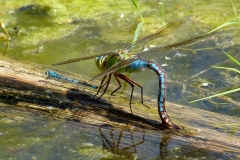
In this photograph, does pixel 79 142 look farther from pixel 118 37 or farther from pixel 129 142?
pixel 118 37

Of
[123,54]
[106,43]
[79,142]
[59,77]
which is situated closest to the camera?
[79,142]

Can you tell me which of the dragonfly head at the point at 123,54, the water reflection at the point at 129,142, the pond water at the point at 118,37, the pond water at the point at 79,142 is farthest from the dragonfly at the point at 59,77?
the pond water at the point at 118,37

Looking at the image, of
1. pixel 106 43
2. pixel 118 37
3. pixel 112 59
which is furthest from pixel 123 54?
pixel 118 37

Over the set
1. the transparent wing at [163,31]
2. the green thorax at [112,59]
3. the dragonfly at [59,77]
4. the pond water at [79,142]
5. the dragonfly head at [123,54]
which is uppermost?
the transparent wing at [163,31]

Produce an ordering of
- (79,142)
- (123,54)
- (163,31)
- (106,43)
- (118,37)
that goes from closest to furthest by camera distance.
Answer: (79,142) < (123,54) < (163,31) < (106,43) < (118,37)

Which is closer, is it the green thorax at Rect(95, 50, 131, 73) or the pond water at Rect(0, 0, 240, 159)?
the green thorax at Rect(95, 50, 131, 73)

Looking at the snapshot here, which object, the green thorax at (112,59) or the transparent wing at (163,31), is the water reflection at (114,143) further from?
the transparent wing at (163,31)

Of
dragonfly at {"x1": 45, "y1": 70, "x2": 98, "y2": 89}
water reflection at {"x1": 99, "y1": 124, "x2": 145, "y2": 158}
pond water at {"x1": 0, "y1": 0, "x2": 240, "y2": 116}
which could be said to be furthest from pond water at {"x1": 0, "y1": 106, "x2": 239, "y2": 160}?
pond water at {"x1": 0, "y1": 0, "x2": 240, "y2": 116}

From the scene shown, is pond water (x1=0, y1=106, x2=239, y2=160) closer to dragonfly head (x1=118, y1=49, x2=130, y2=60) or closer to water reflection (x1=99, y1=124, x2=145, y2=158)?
→ water reflection (x1=99, y1=124, x2=145, y2=158)
